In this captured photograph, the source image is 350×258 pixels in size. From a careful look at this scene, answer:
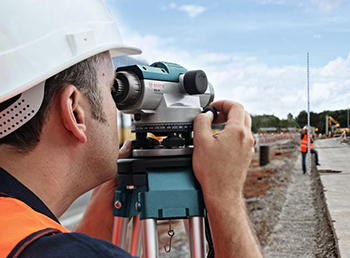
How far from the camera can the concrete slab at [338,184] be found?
2.52 ft

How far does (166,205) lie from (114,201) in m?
0.32

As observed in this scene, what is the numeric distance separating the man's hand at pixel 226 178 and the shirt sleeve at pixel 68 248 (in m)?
0.36

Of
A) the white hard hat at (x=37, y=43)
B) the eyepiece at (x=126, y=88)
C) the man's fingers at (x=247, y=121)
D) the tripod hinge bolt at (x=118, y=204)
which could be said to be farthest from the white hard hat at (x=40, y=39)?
the tripod hinge bolt at (x=118, y=204)

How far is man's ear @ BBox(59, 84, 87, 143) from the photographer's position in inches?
30.8

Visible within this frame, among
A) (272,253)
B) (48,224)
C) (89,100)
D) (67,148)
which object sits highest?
(89,100)

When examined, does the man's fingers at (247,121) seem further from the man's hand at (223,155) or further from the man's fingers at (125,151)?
the man's fingers at (125,151)

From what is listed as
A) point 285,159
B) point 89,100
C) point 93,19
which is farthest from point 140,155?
point 285,159

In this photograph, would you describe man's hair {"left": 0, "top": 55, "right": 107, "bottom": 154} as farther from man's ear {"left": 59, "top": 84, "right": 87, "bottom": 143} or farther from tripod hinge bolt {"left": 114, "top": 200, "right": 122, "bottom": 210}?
tripod hinge bolt {"left": 114, "top": 200, "right": 122, "bottom": 210}

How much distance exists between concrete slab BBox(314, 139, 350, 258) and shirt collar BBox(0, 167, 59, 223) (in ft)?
1.89

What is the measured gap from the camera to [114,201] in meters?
1.23

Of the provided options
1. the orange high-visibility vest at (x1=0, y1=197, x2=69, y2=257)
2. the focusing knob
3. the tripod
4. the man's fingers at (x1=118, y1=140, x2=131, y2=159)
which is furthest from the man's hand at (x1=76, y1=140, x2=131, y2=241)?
the orange high-visibility vest at (x1=0, y1=197, x2=69, y2=257)

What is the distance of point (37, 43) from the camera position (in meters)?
0.77

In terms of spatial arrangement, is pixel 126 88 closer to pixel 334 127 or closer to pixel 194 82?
pixel 194 82

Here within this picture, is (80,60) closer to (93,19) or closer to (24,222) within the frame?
(93,19)
